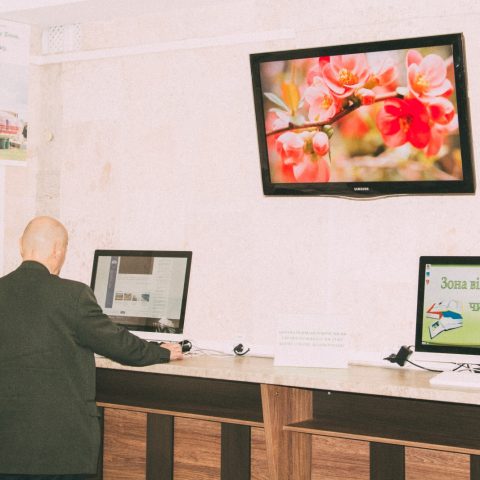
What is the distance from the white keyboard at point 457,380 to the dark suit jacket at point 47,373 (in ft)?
3.69

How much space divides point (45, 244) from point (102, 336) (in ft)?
1.31

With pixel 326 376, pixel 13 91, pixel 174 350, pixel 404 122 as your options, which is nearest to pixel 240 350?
pixel 174 350

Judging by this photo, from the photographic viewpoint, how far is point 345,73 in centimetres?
329

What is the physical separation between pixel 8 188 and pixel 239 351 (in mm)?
1506

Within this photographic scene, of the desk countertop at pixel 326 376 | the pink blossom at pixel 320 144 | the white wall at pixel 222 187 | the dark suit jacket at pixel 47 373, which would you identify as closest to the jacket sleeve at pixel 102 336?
the dark suit jacket at pixel 47 373

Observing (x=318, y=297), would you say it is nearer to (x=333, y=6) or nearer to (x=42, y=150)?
(x=333, y=6)

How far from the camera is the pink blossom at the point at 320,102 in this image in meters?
3.35

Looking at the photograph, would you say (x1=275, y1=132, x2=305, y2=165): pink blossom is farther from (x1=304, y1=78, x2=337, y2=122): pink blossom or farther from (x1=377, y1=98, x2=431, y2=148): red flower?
(x1=377, y1=98, x2=431, y2=148): red flower

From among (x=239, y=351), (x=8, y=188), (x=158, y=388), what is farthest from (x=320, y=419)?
(x=8, y=188)

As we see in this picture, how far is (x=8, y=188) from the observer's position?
4164 millimetres

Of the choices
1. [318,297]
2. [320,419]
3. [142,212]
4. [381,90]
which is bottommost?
[320,419]

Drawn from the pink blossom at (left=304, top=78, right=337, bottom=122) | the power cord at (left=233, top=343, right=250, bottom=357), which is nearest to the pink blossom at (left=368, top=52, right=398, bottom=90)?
the pink blossom at (left=304, top=78, right=337, bottom=122)

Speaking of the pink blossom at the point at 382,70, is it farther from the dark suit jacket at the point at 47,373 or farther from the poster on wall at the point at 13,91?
the poster on wall at the point at 13,91

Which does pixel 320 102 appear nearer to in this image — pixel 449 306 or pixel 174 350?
pixel 449 306
